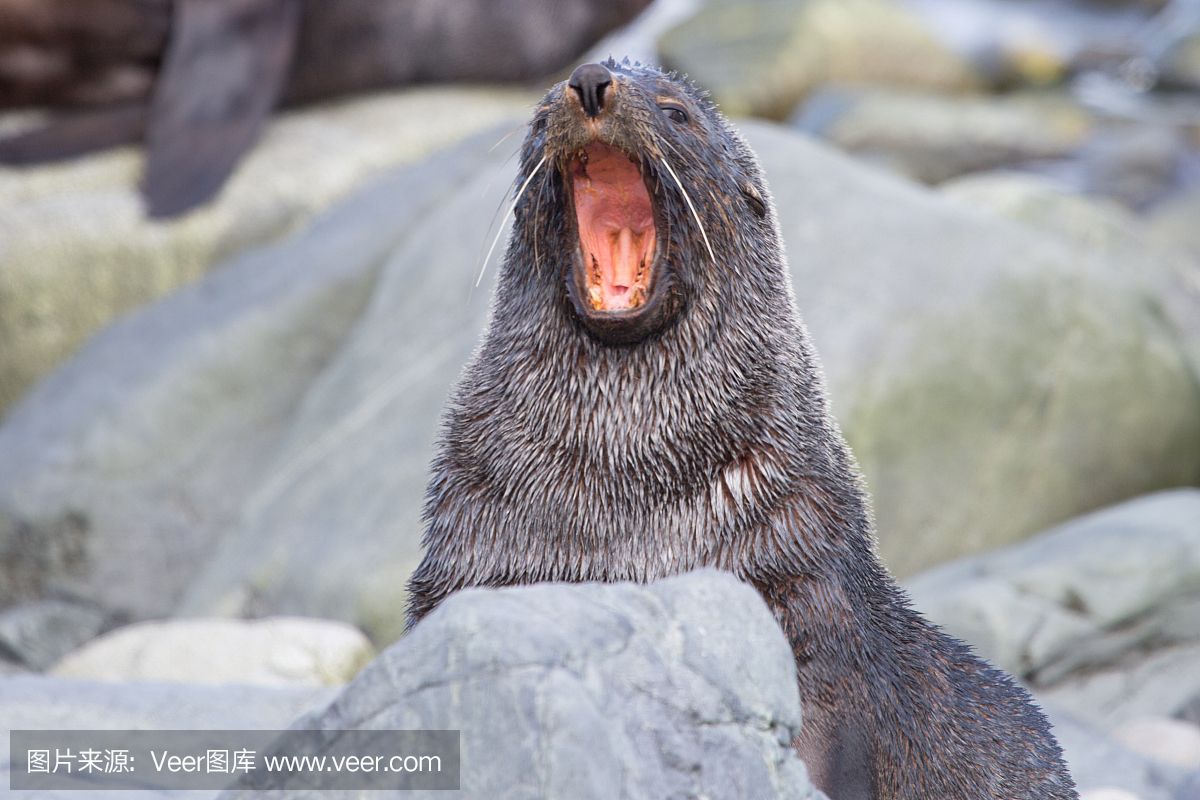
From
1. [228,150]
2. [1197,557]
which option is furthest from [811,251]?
[228,150]

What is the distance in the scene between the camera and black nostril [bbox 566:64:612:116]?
3799mm

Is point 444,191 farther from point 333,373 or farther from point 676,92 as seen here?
point 676,92

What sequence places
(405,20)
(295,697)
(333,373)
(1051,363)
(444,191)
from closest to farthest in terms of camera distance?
1. (295,697)
2. (1051,363)
3. (333,373)
4. (444,191)
5. (405,20)

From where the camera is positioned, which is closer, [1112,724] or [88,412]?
[1112,724]

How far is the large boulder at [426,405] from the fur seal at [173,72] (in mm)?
1548

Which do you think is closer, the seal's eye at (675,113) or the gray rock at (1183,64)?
the seal's eye at (675,113)

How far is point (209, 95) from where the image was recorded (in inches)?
408

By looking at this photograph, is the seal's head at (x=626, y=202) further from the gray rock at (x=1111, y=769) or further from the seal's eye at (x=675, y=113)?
the gray rock at (x=1111, y=769)

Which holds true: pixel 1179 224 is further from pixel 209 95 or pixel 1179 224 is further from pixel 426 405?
pixel 209 95

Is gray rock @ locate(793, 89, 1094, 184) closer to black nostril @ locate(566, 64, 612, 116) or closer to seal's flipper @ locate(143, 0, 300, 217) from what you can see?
seal's flipper @ locate(143, 0, 300, 217)

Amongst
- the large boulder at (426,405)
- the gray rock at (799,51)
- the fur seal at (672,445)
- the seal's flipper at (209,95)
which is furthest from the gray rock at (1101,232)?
the gray rock at (799,51)

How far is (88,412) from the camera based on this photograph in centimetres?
857

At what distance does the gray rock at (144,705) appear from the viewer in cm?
473

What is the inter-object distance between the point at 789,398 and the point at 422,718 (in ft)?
6.02
